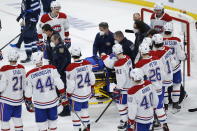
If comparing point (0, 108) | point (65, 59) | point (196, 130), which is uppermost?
point (65, 59)

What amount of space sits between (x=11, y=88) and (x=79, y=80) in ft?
2.77

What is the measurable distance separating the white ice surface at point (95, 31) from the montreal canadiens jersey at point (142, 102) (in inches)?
48.8

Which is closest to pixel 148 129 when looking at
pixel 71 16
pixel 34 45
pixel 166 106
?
pixel 166 106

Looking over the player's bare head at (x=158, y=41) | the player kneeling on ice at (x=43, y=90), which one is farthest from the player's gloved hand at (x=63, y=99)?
the player's bare head at (x=158, y=41)

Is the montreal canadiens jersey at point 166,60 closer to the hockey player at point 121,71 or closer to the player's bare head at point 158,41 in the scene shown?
the player's bare head at point 158,41

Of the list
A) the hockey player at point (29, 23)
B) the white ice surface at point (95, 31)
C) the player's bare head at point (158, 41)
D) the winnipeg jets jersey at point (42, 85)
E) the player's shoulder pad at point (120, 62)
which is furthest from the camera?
the hockey player at point (29, 23)

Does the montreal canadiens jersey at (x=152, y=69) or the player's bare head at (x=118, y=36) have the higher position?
the player's bare head at (x=118, y=36)

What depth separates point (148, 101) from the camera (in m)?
5.72

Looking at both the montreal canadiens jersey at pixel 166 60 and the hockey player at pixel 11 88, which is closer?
the hockey player at pixel 11 88

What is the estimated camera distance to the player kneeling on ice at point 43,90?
6.10 meters

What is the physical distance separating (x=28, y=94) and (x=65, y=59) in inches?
42.4

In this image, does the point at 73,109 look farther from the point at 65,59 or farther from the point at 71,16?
the point at 71,16

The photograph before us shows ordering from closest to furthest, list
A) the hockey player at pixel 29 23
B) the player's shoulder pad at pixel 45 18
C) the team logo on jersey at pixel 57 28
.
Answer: the player's shoulder pad at pixel 45 18
the team logo on jersey at pixel 57 28
the hockey player at pixel 29 23

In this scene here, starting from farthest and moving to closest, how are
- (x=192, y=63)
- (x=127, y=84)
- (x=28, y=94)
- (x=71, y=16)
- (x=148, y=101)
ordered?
(x=71, y=16) < (x=192, y=63) < (x=127, y=84) < (x=28, y=94) < (x=148, y=101)
